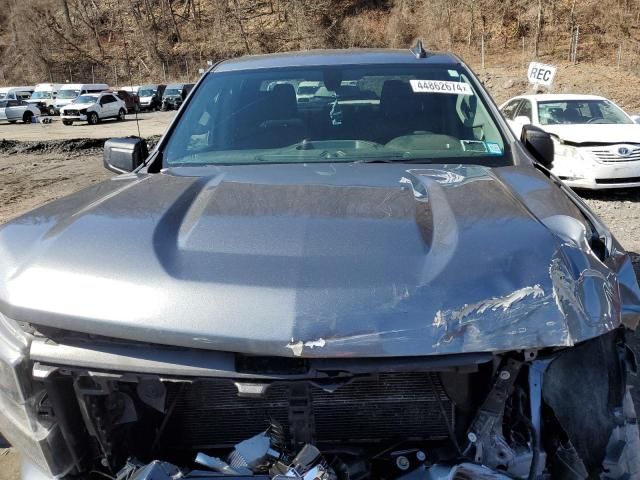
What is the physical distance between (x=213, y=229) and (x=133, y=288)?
1.11 ft

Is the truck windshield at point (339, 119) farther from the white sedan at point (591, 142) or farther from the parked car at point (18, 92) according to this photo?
the parked car at point (18, 92)

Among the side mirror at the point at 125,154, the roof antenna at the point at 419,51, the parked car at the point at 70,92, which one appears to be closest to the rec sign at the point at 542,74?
the roof antenna at the point at 419,51

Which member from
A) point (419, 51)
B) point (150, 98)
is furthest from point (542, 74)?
point (150, 98)

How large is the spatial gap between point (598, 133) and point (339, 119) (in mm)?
7761

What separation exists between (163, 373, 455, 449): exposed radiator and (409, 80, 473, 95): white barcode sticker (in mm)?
1784

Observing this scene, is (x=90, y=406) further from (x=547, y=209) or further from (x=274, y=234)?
(x=547, y=209)

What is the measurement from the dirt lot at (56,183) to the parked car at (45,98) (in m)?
21.8

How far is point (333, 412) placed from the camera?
1.79 metres

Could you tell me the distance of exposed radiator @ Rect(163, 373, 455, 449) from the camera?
5.74ft

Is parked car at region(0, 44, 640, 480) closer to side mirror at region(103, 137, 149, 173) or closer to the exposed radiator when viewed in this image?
the exposed radiator

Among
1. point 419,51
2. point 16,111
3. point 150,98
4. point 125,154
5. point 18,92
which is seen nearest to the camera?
point 125,154

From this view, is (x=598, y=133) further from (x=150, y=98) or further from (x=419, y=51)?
(x=150, y=98)

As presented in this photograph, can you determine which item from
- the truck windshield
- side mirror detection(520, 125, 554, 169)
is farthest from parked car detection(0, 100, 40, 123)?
side mirror detection(520, 125, 554, 169)

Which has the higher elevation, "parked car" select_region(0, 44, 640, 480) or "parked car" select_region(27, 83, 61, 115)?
"parked car" select_region(0, 44, 640, 480)
